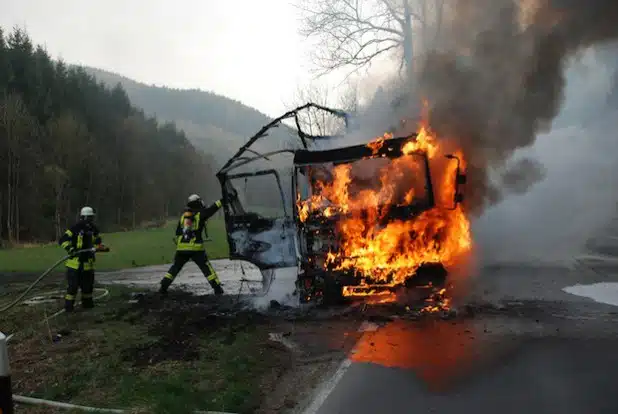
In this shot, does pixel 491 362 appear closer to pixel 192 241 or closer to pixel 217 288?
pixel 217 288

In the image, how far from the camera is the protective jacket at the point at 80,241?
869cm

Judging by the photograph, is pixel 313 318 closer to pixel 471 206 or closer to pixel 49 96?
pixel 471 206

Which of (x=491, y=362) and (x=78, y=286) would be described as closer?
(x=491, y=362)

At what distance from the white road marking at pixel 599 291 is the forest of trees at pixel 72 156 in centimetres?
2934

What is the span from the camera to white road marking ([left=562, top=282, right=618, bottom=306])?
8172mm

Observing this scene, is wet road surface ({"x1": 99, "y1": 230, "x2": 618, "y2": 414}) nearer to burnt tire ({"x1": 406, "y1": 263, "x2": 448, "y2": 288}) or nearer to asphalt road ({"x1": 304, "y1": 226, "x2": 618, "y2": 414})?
asphalt road ({"x1": 304, "y1": 226, "x2": 618, "y2": 414})

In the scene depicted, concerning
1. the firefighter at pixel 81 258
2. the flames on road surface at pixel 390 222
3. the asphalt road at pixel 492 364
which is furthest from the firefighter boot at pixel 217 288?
the asphalt road at pixel 492 364

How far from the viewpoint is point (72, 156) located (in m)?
37.2

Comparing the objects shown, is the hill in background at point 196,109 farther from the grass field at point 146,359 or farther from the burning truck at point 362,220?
the grass field at point 146,359

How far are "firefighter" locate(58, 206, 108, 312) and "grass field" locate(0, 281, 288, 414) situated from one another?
0.30m

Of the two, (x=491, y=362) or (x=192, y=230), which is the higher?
(x=192, y=230)

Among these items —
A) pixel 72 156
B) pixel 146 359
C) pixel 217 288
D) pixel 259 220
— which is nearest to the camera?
pixel 146 359

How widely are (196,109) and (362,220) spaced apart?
15844cm

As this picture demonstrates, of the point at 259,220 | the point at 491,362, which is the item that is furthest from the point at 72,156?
the point at 491,362
